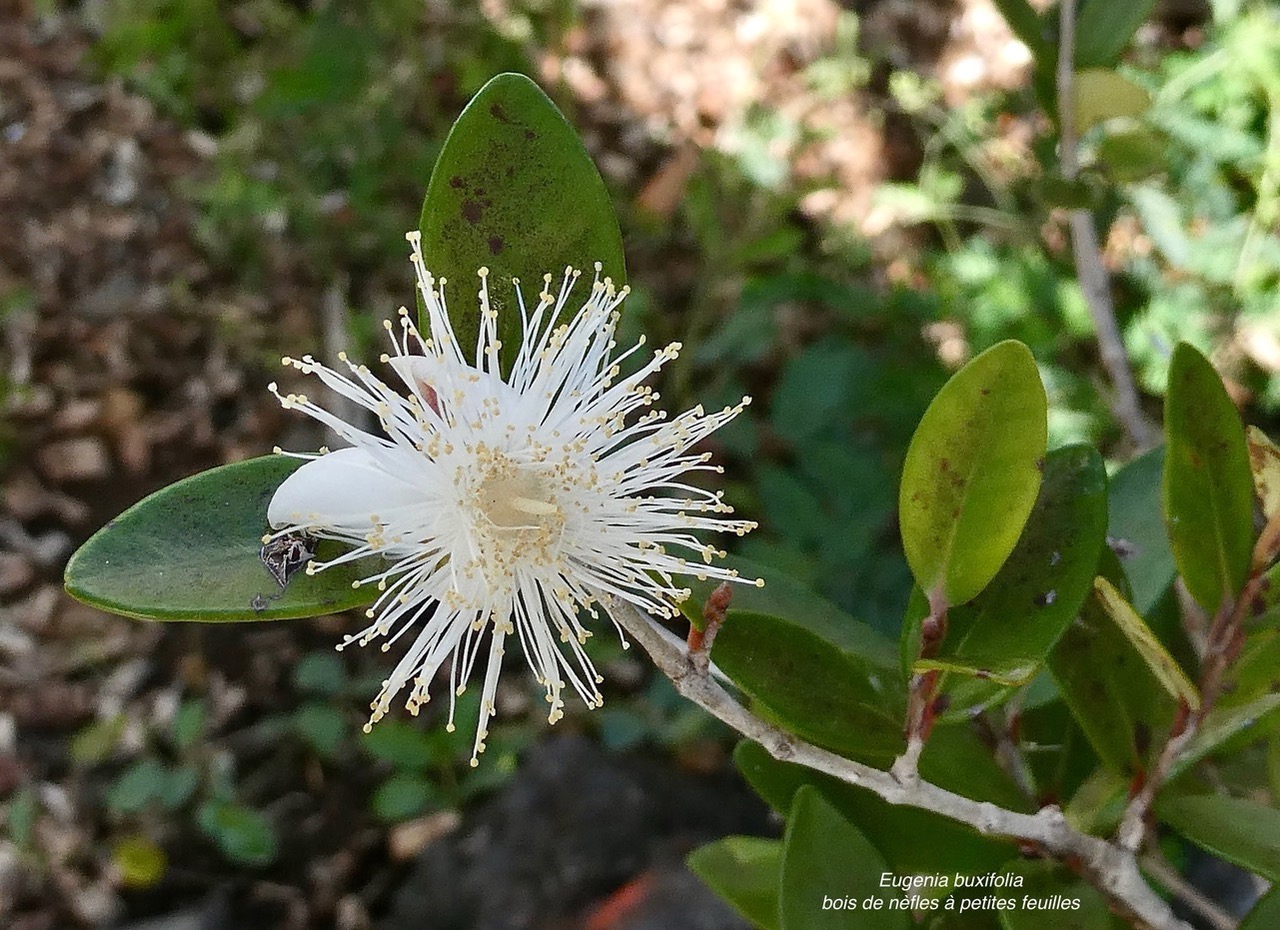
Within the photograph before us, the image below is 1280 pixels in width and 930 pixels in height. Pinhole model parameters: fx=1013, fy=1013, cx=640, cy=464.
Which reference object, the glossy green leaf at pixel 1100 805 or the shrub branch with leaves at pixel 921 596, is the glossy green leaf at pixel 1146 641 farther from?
the glossy green leaf at pixel 1100 805

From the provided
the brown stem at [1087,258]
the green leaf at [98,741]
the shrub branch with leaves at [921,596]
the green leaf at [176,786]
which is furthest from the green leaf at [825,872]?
the green leaf at [98,741]

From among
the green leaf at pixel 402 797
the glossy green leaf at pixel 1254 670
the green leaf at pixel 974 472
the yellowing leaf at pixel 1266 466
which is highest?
the green leaf at pixel 974 472

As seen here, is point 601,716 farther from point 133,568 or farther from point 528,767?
point 133,568

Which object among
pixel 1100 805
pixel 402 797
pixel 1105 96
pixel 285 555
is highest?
pixel 1105 96

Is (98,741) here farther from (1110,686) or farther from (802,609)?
(1110,686)

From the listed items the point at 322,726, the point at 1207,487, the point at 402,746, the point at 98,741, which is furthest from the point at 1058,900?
the point at 98,741

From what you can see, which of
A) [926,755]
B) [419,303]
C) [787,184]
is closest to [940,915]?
[926,755]

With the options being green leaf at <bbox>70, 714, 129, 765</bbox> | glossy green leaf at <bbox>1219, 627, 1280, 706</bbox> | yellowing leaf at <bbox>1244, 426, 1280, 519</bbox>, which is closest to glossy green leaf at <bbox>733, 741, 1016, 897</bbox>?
glossy green leaf at <bbox>1219, 627, 1280, 706</bbox>
